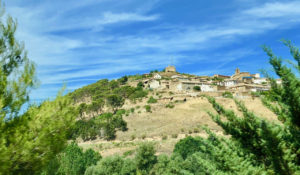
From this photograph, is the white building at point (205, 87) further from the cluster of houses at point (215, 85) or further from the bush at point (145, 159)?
the bush at point (145, 159)

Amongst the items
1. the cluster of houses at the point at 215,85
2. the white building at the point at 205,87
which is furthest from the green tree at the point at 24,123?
the white building at the point at 205,87

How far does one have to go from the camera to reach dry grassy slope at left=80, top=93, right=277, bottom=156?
40406 millimetres

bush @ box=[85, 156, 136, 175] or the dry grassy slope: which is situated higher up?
the dry grassy slope

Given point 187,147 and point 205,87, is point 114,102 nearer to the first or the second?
point 205,87

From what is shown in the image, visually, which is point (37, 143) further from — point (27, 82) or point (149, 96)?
point (149, 96)

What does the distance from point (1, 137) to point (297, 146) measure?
4.80 meters

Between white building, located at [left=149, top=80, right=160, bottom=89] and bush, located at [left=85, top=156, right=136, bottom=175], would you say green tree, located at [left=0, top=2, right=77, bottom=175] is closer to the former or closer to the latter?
bush, located at [left=85, top=156, right=136, bottom=175]

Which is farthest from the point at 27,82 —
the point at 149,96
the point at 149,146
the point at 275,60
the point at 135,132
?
the point at 149,96

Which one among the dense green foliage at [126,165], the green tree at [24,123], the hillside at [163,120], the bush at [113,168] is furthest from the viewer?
the hillside at [163,120]

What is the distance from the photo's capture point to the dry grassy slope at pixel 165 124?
4041cm

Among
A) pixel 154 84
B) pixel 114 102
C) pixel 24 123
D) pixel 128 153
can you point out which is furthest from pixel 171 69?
pixel 24 123

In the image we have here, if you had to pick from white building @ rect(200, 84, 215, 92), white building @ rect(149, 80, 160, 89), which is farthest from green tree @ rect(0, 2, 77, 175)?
white building @ rect(149, 80, 160, 89)

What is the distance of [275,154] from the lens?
2.48 m

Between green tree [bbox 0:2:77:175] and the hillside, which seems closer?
green tree [bbox 0:2:77:175]
